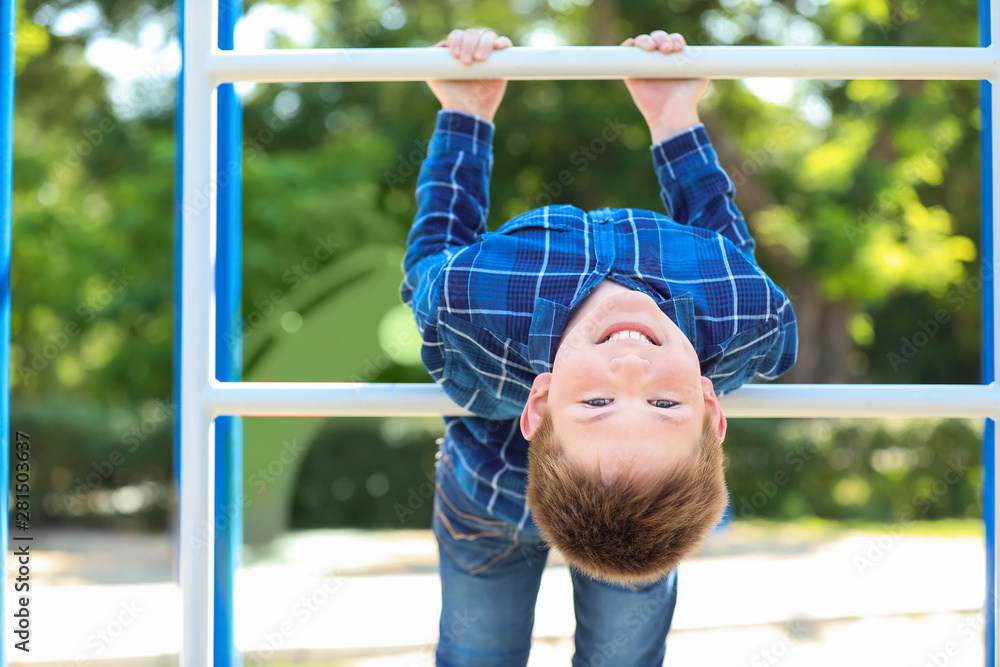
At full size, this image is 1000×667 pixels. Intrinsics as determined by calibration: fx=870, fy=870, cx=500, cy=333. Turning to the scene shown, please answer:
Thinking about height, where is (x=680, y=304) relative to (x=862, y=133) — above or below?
below

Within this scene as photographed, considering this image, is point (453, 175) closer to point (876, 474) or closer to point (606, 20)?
point (606, 20)

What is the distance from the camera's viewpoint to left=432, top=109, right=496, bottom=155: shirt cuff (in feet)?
4.51

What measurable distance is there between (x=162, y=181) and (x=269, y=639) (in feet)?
10.0

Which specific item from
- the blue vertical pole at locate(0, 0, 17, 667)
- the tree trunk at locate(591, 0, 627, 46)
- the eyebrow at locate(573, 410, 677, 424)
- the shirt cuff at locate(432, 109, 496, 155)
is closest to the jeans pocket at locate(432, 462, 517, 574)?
the eyebrow at locate(573, 410, 677, 424)

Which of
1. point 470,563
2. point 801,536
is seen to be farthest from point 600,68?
point 801,536

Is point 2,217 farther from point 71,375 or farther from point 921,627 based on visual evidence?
point 71,375

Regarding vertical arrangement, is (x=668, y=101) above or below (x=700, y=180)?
above

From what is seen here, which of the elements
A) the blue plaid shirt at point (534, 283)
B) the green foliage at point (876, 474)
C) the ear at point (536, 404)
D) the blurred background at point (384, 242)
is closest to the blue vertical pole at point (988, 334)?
the blue plaid shirt at point (534, 283)

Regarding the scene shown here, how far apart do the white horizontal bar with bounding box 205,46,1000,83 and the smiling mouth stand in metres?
0.34

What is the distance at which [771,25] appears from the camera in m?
6.29

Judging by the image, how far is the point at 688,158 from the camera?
137 cm

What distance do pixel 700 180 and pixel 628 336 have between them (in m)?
0.38

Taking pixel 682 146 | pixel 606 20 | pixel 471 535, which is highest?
pixel 606 20

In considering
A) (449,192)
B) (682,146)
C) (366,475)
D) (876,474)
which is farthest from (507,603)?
(876,474)
